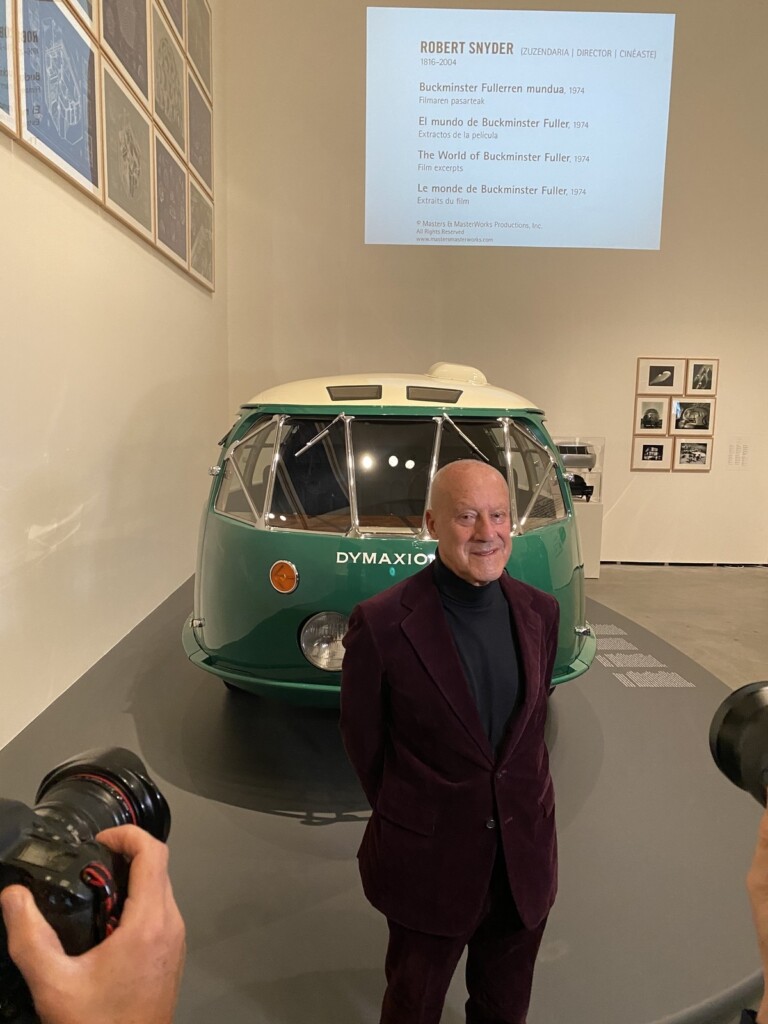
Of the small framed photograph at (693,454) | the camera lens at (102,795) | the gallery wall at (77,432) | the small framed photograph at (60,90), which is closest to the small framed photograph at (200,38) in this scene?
the gallery wall at (77,432)

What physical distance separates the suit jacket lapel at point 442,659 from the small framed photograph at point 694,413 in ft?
22.7

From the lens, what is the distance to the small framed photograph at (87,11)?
3.50 meters

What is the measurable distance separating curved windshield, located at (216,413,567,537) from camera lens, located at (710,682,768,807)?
1.72 m

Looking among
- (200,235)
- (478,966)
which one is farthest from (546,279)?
(478,966)

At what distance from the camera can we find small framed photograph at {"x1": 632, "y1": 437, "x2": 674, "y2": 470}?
25.0 ft

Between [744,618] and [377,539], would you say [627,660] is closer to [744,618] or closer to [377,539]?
[744,618]

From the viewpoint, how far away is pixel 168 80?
516 centimetres

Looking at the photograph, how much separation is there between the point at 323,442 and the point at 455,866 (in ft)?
6.68

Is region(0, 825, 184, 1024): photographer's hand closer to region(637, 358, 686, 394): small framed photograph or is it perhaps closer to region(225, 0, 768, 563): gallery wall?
region(225, 0, 768, 563): gallery wall

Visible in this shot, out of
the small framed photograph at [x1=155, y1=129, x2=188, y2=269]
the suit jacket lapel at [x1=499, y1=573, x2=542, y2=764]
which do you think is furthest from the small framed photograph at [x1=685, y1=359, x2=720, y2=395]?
the suit jacket lapel at [x1=499, y1=573, x2=542, y2=764]

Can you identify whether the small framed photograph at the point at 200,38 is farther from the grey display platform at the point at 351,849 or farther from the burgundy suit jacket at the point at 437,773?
the burgundy suit jacket at the point at 437,773

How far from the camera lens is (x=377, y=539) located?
266cm

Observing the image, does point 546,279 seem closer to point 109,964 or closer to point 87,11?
point 87,11

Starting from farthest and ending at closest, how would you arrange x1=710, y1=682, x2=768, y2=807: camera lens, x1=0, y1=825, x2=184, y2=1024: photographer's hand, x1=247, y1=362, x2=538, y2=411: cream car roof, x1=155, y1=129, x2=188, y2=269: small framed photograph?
x1=155, y1=129, x2=188, y2=269: small framed photograph
x1=247, y1=362, x2=538, y2=411: cream car roof
x1=710, y1=682, x2=768, y2=807: camera lens
x1=0, y1=825, x2=184, y2=1024: photographer's hand
